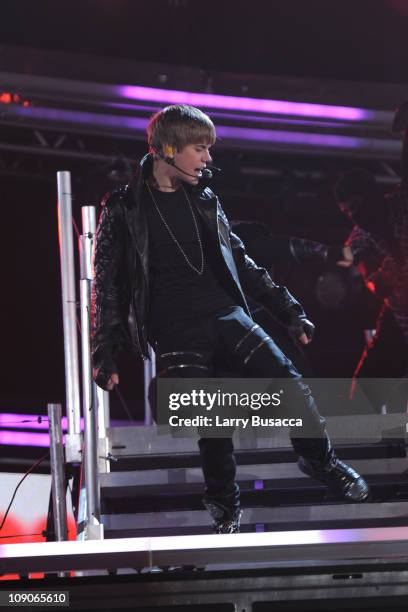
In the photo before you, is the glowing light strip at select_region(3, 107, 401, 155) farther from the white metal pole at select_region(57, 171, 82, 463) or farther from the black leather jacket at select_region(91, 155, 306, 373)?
the black leather jacket at select_region(91, 155, 306, 373)

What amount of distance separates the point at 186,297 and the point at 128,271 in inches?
11.1

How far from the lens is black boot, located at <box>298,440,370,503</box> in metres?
3.53

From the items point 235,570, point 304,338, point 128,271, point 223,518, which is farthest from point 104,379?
point 235,570

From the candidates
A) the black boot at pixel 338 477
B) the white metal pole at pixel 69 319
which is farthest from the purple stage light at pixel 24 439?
the black boot at pixel 338 477

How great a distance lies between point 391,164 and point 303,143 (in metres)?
1.35

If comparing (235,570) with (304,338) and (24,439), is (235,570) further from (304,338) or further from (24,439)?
(24,439)

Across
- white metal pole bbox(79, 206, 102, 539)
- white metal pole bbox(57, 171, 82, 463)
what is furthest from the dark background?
white metal pole bbox(79, 206, 102, 539)

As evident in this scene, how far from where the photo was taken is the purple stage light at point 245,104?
777 centimetres

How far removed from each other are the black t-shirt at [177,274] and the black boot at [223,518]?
74cm

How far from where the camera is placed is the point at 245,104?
26.5 feet

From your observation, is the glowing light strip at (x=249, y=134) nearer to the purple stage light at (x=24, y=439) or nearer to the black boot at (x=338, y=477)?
the purple stage light at (x=24, y=439)

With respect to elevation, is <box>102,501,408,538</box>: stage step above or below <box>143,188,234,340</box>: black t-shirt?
below

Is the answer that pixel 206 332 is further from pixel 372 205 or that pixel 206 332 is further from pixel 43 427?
pixel 43 427

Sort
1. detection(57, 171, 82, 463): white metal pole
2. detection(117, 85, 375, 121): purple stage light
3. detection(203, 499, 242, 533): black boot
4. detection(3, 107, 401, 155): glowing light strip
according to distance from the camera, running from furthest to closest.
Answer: detection(3, 107, 401, 155): glowing light strip, detection(117, 85, 375, 121): purple stage light, detection(57, 171, 82, 463): white metal pole, detection(203, 499, 242, 533): black boot
